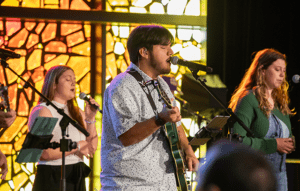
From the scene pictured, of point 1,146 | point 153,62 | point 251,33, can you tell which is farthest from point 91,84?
point 153,62

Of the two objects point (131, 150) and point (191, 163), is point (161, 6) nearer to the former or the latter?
point (191, 163)

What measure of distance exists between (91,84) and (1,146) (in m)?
1.65

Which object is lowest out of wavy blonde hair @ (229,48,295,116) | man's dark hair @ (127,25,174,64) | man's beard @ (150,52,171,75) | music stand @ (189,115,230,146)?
music stand @ (189,115,230,146)

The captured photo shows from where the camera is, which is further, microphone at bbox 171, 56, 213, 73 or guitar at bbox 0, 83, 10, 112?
guitar at bbox 0, 83, 10, 112

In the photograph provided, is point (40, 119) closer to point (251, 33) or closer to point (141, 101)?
point (141, 101)

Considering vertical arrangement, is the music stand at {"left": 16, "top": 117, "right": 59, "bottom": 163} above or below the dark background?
below

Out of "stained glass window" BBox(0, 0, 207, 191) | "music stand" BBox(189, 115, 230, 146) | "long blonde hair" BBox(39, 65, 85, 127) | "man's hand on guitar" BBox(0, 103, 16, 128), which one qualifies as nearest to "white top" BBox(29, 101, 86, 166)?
"long blonde hair" BBox(39, 65, 85, 127)

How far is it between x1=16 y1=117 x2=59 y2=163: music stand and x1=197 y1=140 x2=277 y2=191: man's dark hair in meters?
1.95

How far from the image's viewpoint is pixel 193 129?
610 cm

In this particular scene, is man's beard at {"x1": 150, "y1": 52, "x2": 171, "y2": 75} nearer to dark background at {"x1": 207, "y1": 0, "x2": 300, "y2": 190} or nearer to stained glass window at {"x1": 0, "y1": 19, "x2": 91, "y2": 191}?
dark background at {"x1": 207, "y1": 0, "x2": 300, "y2": 190}

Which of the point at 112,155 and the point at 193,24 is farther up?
the point at 193,24

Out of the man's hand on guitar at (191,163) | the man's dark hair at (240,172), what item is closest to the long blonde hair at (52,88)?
the man's hand on guitar at (191,163)

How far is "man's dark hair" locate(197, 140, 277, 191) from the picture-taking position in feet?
2.50

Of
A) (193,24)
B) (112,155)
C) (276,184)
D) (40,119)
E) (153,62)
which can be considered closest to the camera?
(276,184)
